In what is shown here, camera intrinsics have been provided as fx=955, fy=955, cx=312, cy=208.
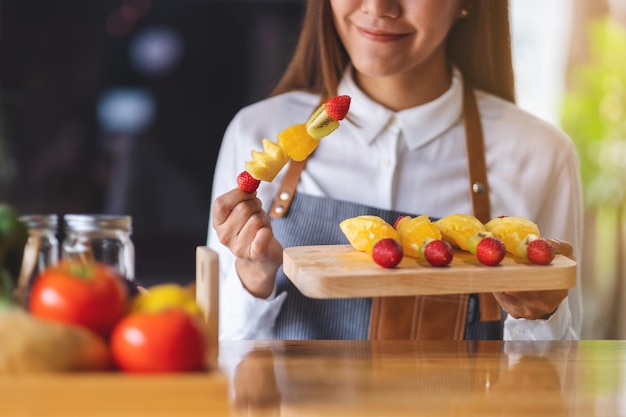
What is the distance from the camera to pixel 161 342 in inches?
43.1

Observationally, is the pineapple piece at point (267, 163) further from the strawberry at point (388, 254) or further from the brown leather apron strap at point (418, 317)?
the brown leather apron strap at point (418, 317)

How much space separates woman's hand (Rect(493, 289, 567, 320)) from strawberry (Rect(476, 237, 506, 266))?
0.22 m

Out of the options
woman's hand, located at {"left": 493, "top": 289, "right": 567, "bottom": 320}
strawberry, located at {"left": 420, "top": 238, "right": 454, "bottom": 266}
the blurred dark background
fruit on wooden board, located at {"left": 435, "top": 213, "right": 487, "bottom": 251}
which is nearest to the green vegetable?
strawberry, located at {"left": 420, "top": 238, "right": 454, "bottom": 266}

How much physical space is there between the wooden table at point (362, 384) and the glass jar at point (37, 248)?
29 cm

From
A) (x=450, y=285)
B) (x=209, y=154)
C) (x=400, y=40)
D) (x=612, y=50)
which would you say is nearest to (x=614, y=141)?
(x=612, y=50)

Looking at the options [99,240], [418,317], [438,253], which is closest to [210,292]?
[99,240]

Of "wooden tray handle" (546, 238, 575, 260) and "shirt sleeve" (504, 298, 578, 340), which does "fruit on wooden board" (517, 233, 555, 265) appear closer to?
"wooden tray handle" (546, 238, 575, 260)

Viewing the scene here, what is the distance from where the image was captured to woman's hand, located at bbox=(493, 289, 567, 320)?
1818 mm

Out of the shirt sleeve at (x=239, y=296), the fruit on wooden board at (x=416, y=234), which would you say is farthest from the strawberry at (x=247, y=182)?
the fruit on wooden board at (x=416, y=234)

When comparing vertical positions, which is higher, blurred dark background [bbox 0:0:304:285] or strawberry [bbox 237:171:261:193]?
strawberry [bbox 237:171:261:193]

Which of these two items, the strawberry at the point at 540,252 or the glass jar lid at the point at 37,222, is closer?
the glass jar lid at the point at 37,222

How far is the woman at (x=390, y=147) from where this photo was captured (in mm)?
2111

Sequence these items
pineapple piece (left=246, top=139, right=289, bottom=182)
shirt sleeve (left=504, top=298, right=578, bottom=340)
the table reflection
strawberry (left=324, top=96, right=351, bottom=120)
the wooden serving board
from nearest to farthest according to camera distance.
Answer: the table reflection → the wooden serving board → strawberry (left=324, top=96, right=351, bottom=120) → pineapple piece (left=246, top=139, right=289, bottom=182) → shirt sleeve (left=504, top=298, right=578, bottom=340)

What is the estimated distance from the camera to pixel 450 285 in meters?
1.55
